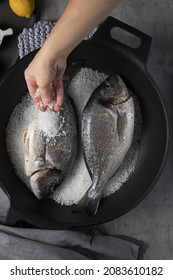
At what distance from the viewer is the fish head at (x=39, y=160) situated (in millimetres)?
1053

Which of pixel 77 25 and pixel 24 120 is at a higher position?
pixel 77 25

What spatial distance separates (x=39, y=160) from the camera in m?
1.05

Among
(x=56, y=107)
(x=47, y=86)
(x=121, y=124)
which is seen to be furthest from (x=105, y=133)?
(x=47, y=86)

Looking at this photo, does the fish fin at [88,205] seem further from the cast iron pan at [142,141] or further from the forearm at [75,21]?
the forearm at [75,21]

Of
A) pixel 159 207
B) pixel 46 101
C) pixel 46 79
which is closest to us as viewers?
pixel 46 79

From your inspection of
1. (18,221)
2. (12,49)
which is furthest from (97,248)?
(12,49)

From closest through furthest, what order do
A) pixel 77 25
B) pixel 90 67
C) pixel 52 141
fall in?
pixel 77 25, pixel 52 141, pixel 90 67

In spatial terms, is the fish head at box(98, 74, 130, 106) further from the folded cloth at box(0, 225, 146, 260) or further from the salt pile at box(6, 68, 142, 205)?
the folded cloth at box(0, 225, 146, 260)

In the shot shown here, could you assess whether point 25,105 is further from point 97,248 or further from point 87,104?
point 97,248

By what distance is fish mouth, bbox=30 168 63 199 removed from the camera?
3.47ft

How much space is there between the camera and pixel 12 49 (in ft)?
3.92

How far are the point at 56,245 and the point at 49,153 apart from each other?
0.25 m

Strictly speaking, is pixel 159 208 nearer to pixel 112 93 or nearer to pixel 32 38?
pixel 112 93

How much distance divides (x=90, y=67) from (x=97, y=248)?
470 millimetres
